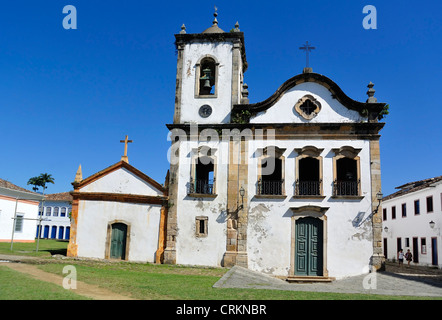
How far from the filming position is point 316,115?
53.9ft

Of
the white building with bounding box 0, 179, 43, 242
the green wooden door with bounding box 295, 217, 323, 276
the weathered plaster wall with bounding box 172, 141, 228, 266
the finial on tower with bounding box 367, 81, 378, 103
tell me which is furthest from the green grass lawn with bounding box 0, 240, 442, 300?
the white building with bounding box 0, 179, 43, 242

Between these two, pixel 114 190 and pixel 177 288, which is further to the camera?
pixel 114 190

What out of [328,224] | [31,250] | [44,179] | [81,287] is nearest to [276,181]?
[328,224]

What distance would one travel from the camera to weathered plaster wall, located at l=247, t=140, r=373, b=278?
15.2m

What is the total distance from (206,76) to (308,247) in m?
8.58

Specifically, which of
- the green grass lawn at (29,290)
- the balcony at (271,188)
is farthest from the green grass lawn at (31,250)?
the balcony at (271,188)

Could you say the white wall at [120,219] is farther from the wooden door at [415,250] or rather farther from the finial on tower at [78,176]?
the wooden door at [415,250]

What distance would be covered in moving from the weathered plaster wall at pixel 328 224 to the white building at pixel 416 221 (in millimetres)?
10997

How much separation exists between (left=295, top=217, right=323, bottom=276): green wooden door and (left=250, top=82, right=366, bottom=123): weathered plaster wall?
4.27 meters

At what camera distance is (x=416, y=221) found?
2678 cm

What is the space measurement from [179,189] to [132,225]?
2.52m

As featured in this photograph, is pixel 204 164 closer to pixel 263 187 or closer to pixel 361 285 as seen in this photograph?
pixel 263 187
